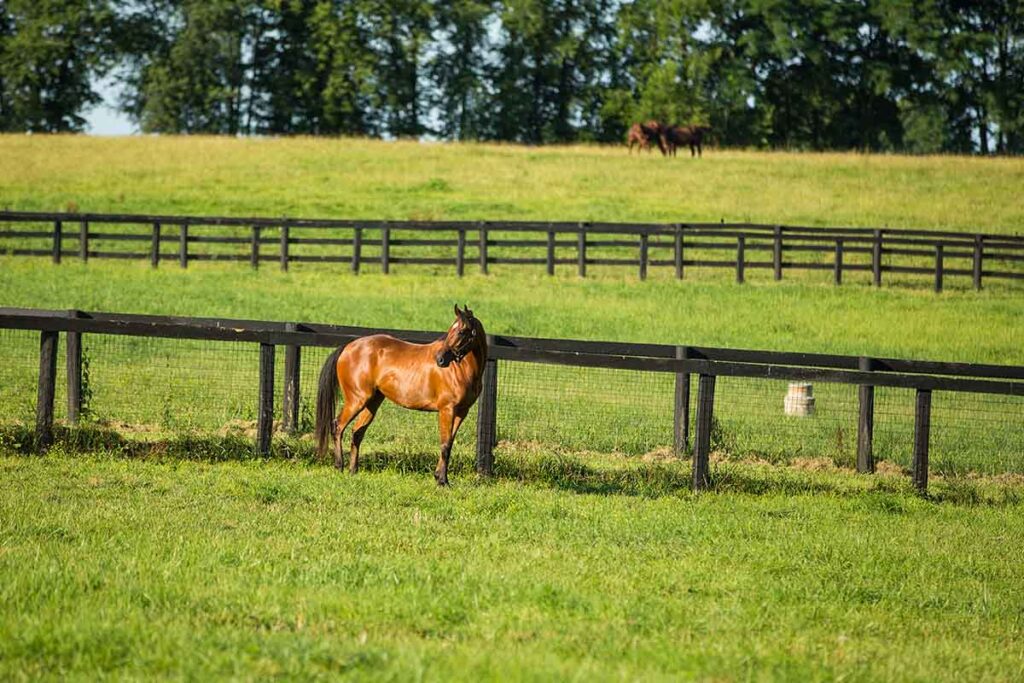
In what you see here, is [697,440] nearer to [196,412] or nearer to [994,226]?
[196,412]

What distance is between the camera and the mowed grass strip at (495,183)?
43.3 m

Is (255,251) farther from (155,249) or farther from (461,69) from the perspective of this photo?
(461,69)

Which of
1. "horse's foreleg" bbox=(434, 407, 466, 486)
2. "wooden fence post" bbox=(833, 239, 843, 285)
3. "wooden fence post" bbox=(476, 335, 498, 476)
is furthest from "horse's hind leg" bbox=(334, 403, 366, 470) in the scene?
"wooden fence post" bbox=(833, 239, 843, 285)

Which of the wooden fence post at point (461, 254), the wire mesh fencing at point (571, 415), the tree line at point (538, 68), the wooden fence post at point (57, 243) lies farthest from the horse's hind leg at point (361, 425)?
the tree line at point (538, 68)

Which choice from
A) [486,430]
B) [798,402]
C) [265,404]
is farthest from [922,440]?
[265,404]

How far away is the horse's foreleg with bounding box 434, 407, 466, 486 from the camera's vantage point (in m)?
11.8

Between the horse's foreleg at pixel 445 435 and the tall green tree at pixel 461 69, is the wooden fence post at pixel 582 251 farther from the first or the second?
the tall green tree at pixel 461 69

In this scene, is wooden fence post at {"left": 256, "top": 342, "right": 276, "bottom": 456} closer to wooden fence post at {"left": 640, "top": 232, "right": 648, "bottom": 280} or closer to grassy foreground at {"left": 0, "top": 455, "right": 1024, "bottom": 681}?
grassy foreground at {"left": 0, "top": 455, "right": 1024, "bottom": 681}

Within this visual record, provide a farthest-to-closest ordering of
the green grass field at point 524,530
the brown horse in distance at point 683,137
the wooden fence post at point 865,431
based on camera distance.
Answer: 1. the brown horse in distance at point 683,137
2. the wooden fence post at point 865,431
3. the green grass field at point 524,530

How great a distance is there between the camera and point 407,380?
40.2ft

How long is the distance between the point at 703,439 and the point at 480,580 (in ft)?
16.1

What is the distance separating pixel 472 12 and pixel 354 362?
79.6m

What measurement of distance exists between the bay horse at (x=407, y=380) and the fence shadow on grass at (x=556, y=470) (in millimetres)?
483

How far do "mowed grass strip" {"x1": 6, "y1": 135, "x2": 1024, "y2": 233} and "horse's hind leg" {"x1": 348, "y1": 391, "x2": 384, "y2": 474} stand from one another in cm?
2899
